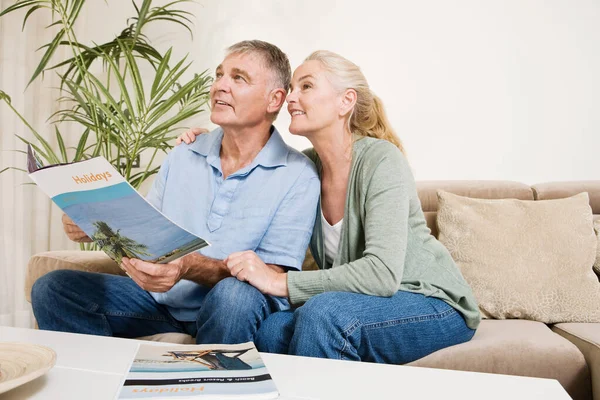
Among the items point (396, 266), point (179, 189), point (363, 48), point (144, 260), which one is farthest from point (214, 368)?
point (363, 48)

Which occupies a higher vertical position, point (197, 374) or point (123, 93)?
point (123, 93)

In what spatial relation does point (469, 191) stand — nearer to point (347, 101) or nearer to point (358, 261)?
point (347, 101)

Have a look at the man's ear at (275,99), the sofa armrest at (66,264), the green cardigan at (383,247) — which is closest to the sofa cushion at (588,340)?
the green cardigan at (383,247)

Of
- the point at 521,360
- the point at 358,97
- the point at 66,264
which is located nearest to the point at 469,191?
the point at 358,97

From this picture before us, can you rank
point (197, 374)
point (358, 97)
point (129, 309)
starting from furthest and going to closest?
1. point (358, 97)
2. point (129, 309)
3. point (197, 374)

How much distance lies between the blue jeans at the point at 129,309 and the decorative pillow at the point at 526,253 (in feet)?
2.40

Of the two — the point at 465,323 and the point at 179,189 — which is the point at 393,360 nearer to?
the point at 465,323

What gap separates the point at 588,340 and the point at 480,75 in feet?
4.58

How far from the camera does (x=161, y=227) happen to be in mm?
1195

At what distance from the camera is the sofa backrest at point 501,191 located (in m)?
2.22

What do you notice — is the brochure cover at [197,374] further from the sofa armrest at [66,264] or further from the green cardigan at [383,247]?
the sofa armrest at [66,264]

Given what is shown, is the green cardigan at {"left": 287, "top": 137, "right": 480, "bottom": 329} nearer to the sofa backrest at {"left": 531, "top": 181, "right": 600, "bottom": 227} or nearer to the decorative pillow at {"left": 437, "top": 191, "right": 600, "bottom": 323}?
the decorative pillow at {"left": 437, "top": 191, "right": 600, "bottom": 323}

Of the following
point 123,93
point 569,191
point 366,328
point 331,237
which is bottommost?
point 366,328

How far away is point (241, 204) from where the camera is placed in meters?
1.75
